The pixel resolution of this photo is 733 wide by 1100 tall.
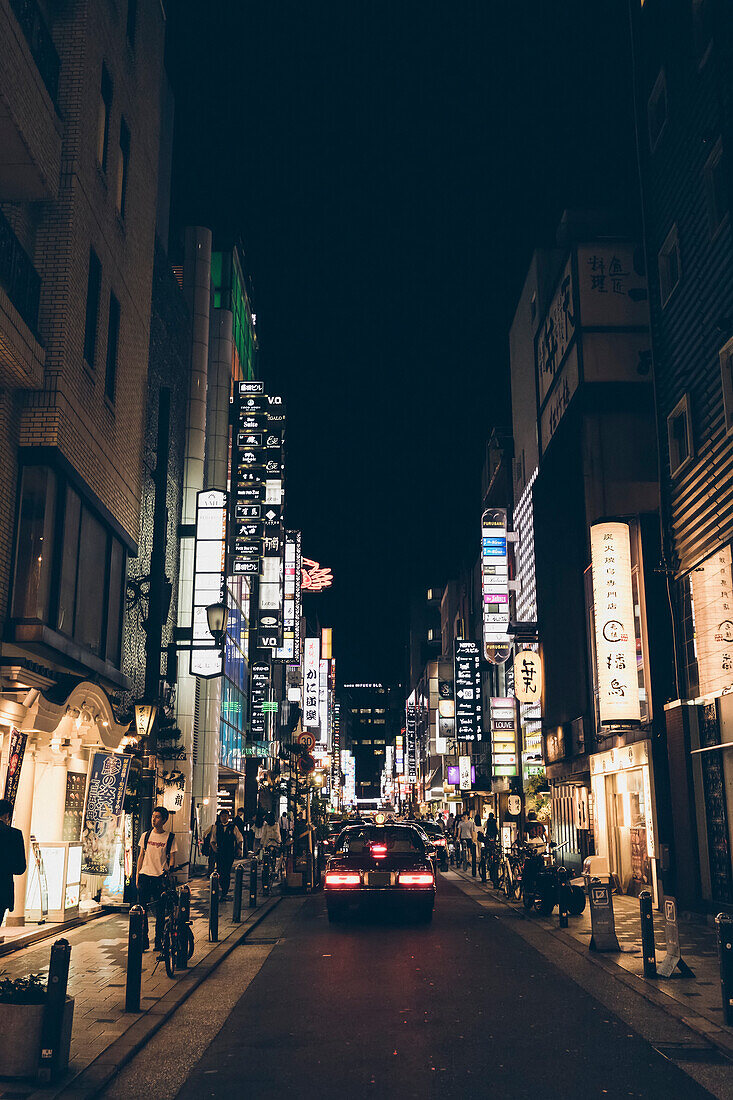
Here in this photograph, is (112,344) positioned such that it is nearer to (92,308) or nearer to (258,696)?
(92,308)

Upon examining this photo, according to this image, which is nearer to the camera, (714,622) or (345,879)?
(345,879)

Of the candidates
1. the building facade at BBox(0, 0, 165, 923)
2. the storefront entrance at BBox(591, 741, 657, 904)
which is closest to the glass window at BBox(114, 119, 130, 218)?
the building facade at BBox(0, 0, 165, 923)

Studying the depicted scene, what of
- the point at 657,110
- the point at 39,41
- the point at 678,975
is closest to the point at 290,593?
the point at 657,110

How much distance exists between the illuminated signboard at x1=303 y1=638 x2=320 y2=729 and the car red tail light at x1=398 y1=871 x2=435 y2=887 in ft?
213

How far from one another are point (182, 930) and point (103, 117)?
55.8 ft

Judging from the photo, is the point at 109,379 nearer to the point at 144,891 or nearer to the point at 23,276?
the point at 23,276

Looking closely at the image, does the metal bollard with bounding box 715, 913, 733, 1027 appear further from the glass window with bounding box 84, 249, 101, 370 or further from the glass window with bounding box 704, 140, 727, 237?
the glass window with bounding box 84, 249, 101, 370

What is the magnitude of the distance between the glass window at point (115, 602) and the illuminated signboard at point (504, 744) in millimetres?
31638

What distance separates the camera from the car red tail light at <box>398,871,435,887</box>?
63.2 feet

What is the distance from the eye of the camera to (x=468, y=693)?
2506 inches

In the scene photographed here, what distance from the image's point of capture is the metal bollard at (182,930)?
13055mm

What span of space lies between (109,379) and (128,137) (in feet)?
20.7

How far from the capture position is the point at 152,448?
1162 inches

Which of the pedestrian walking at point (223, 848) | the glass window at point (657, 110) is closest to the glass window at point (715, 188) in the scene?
the glass window at point (657, 110)
